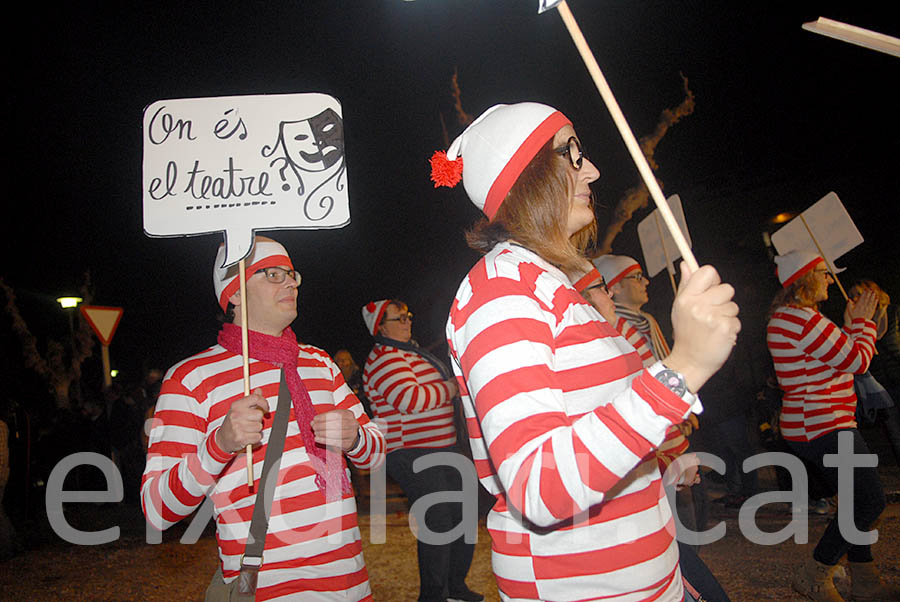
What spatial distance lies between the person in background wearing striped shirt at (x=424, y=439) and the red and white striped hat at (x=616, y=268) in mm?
1436

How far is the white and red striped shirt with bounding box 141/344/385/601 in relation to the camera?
2.29 m

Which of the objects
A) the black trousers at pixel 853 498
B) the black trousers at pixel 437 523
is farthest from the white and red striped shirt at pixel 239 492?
the black trousers at pixel 853 498

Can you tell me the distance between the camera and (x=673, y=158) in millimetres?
14969

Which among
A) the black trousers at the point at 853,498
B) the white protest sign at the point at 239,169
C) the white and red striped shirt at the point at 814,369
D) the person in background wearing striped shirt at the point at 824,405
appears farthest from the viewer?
the white and red striped shirt at the point at 814,369

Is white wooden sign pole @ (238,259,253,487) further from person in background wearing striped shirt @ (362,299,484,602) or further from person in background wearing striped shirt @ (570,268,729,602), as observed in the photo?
person in background wearing striped shirt @ (362,299,484,602)

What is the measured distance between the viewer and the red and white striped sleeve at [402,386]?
4820mm

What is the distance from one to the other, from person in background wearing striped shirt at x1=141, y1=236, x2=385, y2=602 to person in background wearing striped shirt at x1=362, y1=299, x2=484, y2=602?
79.7 inches

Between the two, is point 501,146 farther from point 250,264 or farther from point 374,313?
point 374,313

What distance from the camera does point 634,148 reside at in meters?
1.42

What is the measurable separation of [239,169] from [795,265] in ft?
13.0

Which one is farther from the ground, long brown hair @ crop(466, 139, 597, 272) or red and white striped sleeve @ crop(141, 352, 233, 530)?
long brown hair @ crop(466, 139, 597, 272)

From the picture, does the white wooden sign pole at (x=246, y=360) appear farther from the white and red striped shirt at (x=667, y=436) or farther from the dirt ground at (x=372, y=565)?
the dirt ground at (x=372, y=565)

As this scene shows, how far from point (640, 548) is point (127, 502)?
35.9 feet

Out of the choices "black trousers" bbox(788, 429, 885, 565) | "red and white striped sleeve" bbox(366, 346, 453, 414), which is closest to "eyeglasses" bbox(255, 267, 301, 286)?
"red and white striped sleeve" bbox(366, 346, 453, 414)
